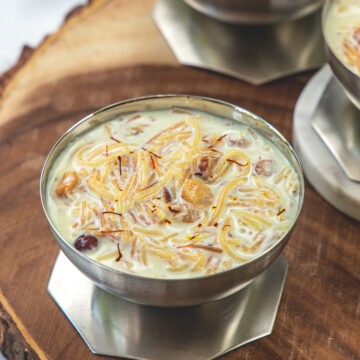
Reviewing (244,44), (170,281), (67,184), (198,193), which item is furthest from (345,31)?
(170,281)

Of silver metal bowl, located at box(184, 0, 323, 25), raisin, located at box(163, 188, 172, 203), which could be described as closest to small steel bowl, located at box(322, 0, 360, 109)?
silver metal bowl, located at box(184, 0, 323, 25)

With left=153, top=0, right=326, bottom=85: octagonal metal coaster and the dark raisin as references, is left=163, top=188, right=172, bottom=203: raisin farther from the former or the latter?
left=153, top=0, right=326, bottom=85: octagonal metal coaster

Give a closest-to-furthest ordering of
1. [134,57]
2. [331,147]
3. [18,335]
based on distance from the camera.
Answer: [18,335]
[331,147]
[134,57]

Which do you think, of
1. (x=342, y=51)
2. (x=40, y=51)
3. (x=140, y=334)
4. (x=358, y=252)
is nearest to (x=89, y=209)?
(x=140, y=334)

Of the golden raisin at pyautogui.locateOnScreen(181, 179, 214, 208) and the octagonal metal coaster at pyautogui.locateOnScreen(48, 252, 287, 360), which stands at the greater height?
the golden raisin at pyautogui.locateOnScreen(181, 179, 214, 208)

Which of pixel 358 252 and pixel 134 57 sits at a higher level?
pixel 134 57

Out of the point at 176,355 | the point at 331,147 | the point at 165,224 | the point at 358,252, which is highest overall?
the point at 165,224

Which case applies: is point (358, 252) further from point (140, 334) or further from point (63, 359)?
point (63, 359)
